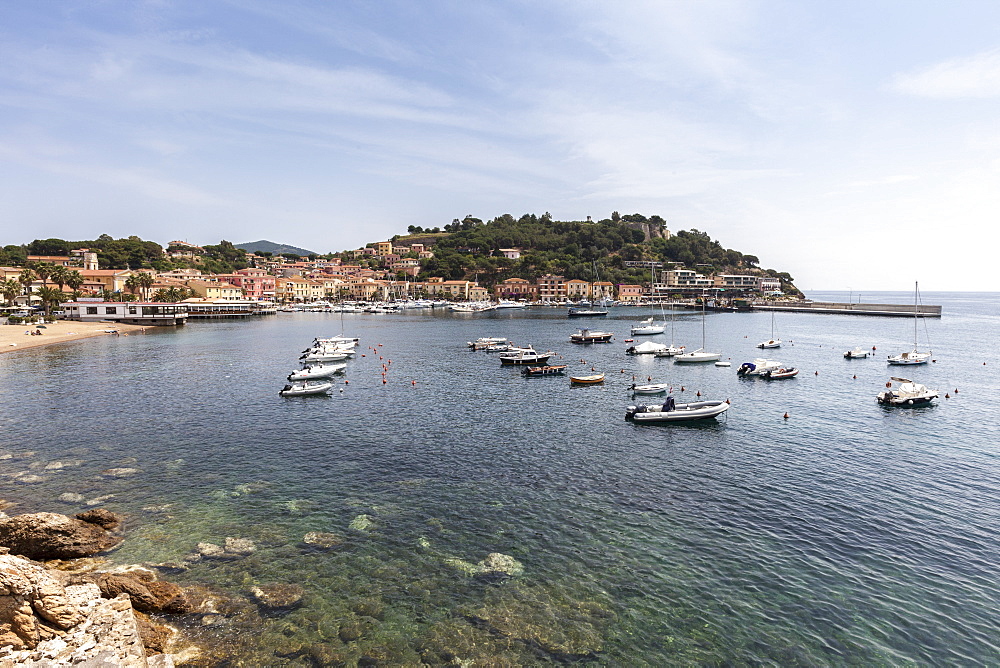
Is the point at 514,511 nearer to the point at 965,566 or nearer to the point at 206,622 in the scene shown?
the point at 206,622

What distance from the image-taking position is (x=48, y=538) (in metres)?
19.7

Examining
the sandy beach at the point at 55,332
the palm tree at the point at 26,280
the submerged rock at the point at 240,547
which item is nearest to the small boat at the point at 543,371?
the submerged rock at the point at 240,547

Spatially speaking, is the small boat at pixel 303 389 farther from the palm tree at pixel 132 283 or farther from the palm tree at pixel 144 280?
the palm tree at pixel 144 280

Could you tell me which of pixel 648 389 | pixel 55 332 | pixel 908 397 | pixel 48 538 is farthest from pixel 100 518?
pixel 55 332

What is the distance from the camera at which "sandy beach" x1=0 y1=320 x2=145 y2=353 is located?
8062cm

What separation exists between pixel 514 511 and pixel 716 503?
1062 cm

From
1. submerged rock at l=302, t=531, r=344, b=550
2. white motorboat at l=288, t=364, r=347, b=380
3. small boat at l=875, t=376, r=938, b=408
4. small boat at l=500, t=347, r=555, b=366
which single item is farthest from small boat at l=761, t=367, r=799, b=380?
submerged rock at l=302, t=531, r=344, b=550

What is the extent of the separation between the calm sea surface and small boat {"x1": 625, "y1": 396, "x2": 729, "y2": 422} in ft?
3.42

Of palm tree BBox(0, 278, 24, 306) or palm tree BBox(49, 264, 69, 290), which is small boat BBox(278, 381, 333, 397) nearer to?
palm tree BBox(0, 278, 24, 306)

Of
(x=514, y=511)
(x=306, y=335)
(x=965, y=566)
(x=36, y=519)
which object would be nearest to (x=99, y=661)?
(x=36, y=519)

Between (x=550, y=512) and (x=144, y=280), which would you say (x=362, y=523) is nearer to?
(x=550, y=512)

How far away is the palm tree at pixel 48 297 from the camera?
116 m

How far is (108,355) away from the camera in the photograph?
73.8 m

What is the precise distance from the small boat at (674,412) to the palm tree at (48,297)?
451 ft
